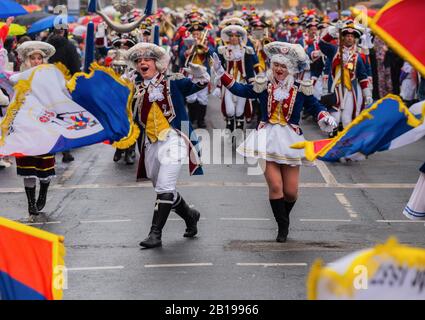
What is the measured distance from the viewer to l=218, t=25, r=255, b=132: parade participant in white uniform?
18.4 m

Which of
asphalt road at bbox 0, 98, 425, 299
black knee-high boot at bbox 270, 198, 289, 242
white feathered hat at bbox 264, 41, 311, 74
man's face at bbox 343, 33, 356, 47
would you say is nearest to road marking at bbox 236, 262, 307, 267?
asphalt road at bbox 0, 98, 425, 299

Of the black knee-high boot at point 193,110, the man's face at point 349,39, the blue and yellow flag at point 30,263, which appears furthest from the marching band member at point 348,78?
the blue and yellow flag at point 30,263

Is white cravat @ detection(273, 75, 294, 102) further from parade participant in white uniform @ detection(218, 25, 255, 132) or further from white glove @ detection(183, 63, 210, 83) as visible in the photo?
parade participant in white uniform @ detection(218, 25, 255, 132)

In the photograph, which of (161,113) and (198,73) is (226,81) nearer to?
(198,73)

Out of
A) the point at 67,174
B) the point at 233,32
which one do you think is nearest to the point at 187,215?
the point at 67,174

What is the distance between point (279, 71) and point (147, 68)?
1247mm

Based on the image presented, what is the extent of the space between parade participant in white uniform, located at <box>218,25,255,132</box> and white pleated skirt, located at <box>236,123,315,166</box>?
759 centimetres

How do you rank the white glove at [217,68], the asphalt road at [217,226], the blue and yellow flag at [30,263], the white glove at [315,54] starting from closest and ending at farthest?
the blue and yellow flag at [30,263] < the asphalt road at [217,226] < the white glove at [217,68] < the white glove at [315,54]

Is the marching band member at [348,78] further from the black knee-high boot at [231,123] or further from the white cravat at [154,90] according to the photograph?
the white cravat at [154,90]

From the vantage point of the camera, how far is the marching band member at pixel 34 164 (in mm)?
12164

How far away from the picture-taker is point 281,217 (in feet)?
35.0
